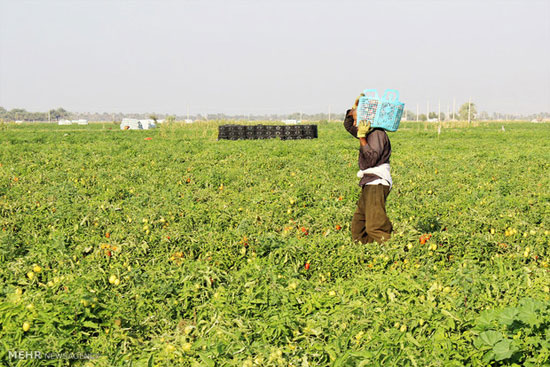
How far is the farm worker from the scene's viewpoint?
553 centimetres

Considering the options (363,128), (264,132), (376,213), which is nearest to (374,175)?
(376,213)

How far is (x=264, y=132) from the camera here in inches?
891

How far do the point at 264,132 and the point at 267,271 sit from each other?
60.4 ft

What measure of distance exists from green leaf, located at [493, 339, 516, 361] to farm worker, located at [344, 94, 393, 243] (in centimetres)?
262

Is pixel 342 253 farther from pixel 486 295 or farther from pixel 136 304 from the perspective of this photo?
pixel 136 304

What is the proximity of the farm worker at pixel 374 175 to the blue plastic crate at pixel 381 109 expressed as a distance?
0.13 meters

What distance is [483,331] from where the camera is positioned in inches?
130

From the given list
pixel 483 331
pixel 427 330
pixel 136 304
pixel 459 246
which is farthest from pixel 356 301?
pixel 459 246

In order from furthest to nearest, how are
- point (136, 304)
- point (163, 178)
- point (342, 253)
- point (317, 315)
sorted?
point (163, 178) < point (342, 253) < point (136, 304) < point (317, 315)

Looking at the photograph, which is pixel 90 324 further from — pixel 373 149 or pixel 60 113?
pixel 60 113

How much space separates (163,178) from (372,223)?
5.38 m

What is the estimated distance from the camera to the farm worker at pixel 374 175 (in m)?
5.53

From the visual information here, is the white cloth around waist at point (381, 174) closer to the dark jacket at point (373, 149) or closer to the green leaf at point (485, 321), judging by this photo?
the dark jacket at point (373, 149)

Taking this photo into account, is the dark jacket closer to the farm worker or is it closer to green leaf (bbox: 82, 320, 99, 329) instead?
the farm worker
